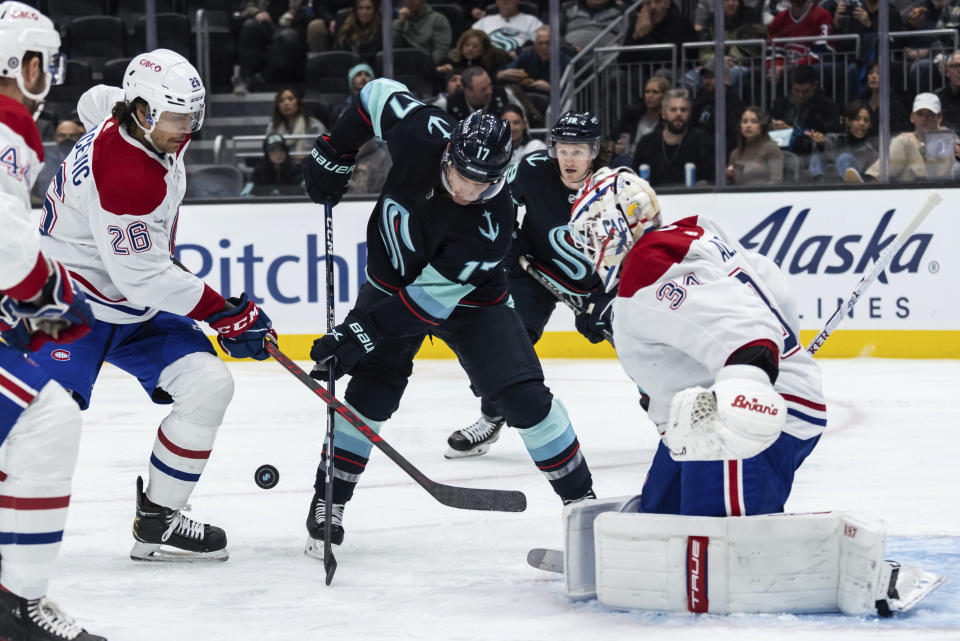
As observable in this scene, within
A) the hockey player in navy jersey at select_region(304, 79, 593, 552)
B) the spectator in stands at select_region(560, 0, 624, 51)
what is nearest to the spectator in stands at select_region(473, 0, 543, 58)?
the spectator in stands at select_region(560, 0, 624, 51)

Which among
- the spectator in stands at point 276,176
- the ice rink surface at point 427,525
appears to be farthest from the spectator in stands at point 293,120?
the ice rink surface at point 427,525

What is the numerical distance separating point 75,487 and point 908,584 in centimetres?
248

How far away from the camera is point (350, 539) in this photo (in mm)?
3381

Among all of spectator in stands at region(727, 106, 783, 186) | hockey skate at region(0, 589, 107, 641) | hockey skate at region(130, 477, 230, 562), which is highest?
spectator in stands at region(727, 106, 783, 186)

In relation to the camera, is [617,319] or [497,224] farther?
[497,224]

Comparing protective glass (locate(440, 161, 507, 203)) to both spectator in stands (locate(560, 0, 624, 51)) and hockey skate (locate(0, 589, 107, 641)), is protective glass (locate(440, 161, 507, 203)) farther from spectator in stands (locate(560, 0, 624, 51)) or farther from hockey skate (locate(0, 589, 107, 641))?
spectator in stands (locate(560, 0, 624, 51))

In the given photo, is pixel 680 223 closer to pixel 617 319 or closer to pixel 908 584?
pixel 617 319

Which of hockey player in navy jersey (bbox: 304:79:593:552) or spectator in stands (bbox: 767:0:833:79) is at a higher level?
spectator in stands (bbox: 767:0:833:79)

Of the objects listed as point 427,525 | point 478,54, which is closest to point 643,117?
point 478,54

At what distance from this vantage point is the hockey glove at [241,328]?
10.0ft

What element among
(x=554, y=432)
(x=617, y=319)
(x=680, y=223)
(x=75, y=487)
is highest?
(x=680, y=223)

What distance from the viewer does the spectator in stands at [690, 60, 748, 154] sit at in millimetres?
6809

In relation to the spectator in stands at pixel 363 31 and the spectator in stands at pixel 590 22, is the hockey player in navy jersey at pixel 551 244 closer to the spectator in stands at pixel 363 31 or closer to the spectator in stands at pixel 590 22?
the spectator in stands at pixel 590 22

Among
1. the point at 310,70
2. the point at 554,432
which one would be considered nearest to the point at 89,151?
the point at 554,432
